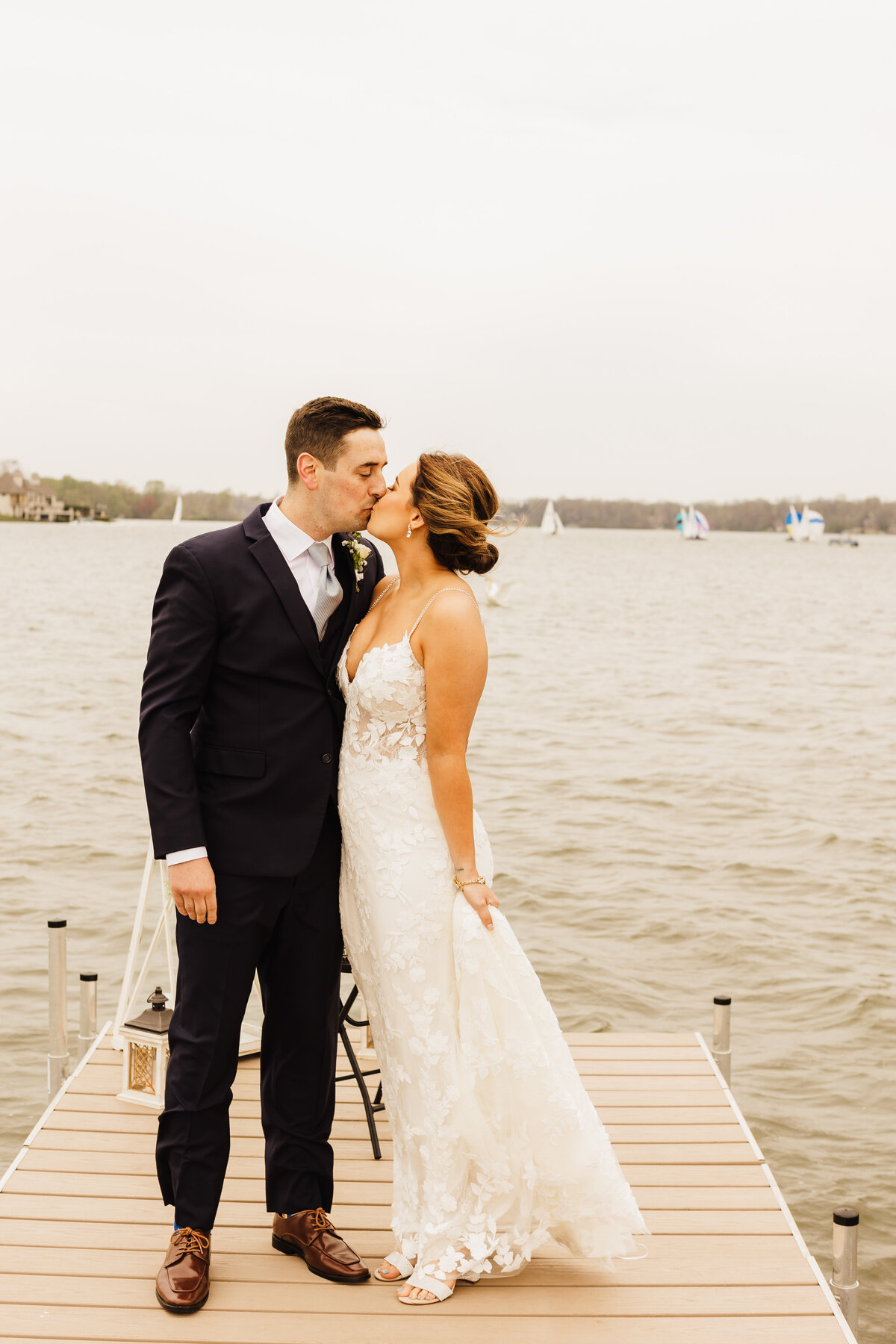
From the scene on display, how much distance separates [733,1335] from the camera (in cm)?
287

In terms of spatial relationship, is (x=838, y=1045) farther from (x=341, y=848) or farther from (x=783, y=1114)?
(x=341, y=848)

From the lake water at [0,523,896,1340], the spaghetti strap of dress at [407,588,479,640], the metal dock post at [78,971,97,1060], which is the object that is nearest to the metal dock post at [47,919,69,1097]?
the metal dock post at [78,971,97,1060]

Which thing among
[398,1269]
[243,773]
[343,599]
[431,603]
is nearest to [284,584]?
[343,599]

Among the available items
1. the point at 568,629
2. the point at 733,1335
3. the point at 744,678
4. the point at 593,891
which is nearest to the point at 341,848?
the point at 733,1335

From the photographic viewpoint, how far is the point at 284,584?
2910 mm

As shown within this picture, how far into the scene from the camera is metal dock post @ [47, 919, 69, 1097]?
473cm

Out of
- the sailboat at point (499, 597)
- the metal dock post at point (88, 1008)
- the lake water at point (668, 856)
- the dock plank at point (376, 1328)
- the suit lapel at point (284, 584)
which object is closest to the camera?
the dock plank at point (376, 1328)

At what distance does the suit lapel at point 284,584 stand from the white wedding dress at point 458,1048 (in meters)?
0.16

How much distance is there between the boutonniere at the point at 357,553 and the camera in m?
3.16

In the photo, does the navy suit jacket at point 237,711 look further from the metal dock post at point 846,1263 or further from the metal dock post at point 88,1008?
the metal dock post at point 88,1008

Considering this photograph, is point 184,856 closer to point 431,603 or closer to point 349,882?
point 349,882

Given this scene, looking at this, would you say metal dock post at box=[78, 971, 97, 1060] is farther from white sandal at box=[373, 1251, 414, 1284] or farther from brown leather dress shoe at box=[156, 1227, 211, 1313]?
white sandal at box=[373, 1251, 414, 1284]

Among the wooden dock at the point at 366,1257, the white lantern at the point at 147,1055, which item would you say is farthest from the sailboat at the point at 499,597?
the wooden dock at the point at 366,1257

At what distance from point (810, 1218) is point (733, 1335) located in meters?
3.11
